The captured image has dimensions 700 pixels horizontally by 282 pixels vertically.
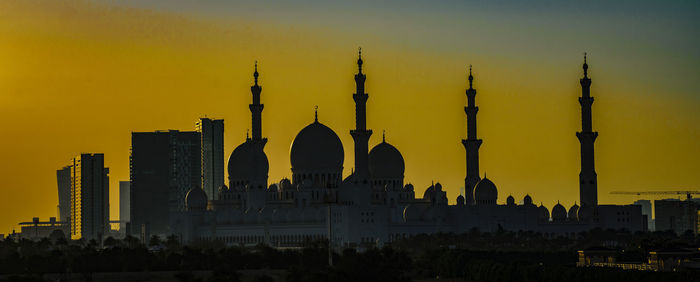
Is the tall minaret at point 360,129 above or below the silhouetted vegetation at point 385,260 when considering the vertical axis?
above

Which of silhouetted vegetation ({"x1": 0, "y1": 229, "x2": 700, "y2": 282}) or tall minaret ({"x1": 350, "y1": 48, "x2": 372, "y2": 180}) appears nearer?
silhouetted vegetation ({"x1": 0, "y1": 229, "x2": 700, "y2": 282})

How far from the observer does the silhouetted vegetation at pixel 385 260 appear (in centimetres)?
14388

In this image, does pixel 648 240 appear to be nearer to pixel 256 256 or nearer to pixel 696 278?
pixel 256 256

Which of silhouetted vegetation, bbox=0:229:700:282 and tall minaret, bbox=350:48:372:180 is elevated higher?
tall minaret, bbox=350:48:372:180

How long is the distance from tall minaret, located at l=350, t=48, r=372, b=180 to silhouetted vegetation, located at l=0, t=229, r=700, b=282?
886 cm

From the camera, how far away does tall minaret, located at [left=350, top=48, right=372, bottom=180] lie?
632ft

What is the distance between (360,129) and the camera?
19262cm

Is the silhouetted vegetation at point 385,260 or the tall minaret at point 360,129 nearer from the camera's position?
the silhouetted vegetation at point 385,260

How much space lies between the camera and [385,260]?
161375mm

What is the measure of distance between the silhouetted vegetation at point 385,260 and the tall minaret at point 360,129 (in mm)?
8858

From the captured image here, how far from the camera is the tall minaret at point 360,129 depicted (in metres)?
192

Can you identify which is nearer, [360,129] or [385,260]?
[385,260]

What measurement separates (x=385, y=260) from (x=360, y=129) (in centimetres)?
3331

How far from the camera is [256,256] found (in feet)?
557
